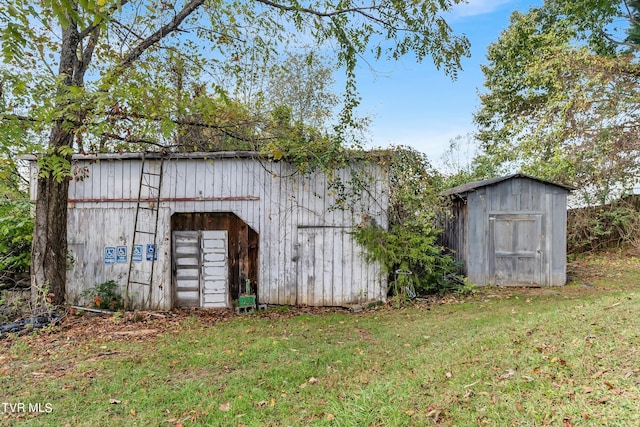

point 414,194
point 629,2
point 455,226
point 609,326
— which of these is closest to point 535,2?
point 629,2

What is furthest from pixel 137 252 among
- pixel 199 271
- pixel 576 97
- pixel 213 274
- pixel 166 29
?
pixel 576 97

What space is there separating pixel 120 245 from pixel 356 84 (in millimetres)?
6549

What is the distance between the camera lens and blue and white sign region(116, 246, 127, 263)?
27.7 feet

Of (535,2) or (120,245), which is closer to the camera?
(120,245)

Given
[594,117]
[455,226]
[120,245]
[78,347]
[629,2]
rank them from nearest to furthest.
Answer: [78,347], [120,245], [455,226], [594,117], [629,2]

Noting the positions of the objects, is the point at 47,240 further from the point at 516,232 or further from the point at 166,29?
the point at 516,232

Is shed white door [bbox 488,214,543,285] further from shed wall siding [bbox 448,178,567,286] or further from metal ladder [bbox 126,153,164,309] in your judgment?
metal ladder [bbox 126,153,164,309]

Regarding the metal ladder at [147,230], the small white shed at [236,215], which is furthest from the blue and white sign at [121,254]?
the metal ladder at [147,230]

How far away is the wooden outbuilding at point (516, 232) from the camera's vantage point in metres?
9.56

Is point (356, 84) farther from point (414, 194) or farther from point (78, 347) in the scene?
point (78, 347)

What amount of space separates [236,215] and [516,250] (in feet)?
23.8

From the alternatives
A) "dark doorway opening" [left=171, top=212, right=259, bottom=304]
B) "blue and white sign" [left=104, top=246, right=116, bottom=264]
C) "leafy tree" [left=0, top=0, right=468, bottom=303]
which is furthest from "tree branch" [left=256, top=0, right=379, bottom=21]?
"blue and white sign" [left=104, top=246, right=116, bottom=264]

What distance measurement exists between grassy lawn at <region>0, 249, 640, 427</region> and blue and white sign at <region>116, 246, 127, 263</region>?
2.06 meters

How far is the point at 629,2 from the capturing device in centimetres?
1355
